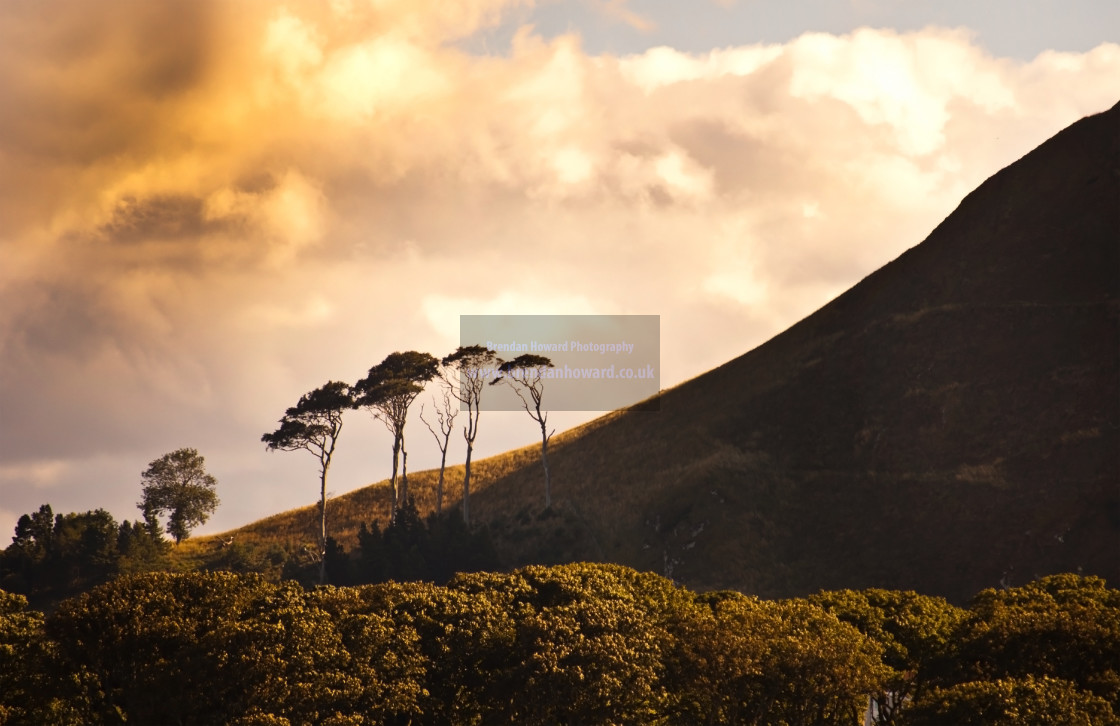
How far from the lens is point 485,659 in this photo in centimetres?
5719

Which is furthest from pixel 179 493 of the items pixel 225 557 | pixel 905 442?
pixel 905 442

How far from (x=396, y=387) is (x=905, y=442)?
54060 millimetres

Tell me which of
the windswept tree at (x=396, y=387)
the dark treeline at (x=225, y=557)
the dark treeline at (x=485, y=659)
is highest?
the windswept tree at (x=396, y=387)

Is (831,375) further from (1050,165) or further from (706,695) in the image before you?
(706,695)

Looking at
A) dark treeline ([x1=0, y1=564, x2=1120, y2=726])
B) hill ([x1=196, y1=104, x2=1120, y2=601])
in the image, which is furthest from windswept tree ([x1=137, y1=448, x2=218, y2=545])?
dark treeline ([x1=0, y1=564, x2=1120, y2=726])

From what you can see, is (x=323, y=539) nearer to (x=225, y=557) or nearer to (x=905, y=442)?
(x=225, y=557)

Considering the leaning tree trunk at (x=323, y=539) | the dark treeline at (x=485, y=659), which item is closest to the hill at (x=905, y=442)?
the leaning tree trunk at (x=323, y=539)

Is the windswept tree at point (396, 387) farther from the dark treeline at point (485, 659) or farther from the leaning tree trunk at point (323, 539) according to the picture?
the dark treeline at point (485, 659)

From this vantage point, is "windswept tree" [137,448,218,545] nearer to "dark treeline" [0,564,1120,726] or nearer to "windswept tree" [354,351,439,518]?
"windswept tree" [354,351,439,518]

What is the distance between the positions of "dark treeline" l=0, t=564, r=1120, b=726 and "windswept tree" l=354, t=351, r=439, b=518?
190 feet

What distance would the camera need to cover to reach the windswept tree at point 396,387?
4653 inches

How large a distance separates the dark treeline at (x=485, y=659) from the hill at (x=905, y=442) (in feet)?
122

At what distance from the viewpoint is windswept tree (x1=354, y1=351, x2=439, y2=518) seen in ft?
388

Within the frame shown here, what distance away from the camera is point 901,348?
126m
